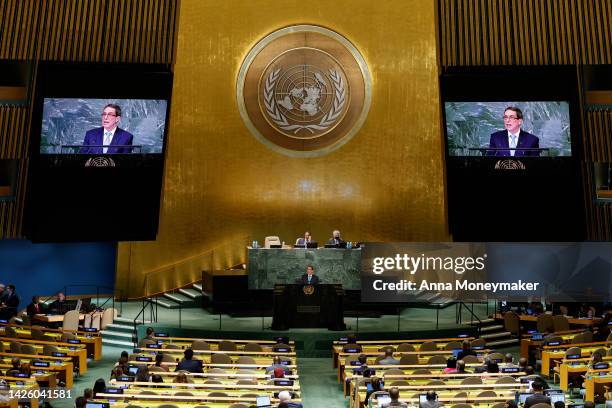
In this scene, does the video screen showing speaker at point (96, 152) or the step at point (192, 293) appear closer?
the video screen showing speaker at point (96, 152)

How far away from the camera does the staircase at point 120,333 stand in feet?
65.5

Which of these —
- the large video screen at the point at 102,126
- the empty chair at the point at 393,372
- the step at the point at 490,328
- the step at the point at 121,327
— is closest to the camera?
the empty chair at the point at 393,372

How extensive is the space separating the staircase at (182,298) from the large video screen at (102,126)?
504 centimetres

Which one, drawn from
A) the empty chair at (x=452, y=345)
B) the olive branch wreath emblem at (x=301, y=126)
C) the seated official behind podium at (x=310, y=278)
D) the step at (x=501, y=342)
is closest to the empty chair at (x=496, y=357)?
the empty chair at (x=452, y=345)

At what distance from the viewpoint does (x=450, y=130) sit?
19.0 m

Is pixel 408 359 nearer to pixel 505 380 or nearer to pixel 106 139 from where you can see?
pixel 505 380

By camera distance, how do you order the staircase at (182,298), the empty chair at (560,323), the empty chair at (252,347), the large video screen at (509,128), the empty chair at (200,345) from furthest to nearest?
the staircase at (182,298), the empty chair at (560,323), the large video screen at (509,128), the empty chair at (200,345), the empty chair at (252,347)

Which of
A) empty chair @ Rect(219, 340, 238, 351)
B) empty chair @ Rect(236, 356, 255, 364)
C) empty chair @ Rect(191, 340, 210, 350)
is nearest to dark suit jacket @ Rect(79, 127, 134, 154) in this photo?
empty chair @ Rect(191, 340, 210, 350)

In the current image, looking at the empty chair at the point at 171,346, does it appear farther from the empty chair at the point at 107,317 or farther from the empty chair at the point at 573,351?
the empty chair at the point at 573,351

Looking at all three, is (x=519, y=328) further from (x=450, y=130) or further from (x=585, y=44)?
(x=585, y=44)

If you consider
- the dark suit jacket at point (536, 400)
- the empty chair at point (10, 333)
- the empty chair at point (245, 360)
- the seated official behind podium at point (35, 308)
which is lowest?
the dark suit jacket at point (536, 400)

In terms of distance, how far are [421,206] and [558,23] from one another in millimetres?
6748

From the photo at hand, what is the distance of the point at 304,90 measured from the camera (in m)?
24.0

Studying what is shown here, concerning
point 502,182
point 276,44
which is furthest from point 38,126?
point 502,182
